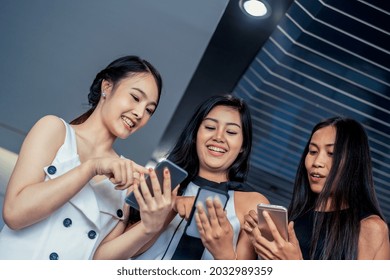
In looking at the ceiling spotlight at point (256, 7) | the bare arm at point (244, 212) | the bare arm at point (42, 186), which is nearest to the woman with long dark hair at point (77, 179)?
the bare arm at point (42, 186)

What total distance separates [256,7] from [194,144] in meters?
1.14

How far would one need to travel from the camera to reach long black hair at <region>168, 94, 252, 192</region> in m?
1.88

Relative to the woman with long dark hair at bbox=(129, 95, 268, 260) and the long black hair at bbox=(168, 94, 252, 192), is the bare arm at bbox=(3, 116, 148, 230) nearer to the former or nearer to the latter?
the woman with long dark hair at bbox=(129, 95, 268, 260)

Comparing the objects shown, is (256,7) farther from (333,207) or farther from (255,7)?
(333,207)

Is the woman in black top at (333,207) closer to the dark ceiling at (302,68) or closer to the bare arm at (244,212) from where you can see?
the bare arm at (244,212)

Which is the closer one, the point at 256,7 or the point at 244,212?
the point at 244,212

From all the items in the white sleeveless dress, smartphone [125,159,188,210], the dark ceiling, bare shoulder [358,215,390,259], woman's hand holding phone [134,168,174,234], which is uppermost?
the dark ceiling

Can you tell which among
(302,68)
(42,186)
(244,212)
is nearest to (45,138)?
(42,186)

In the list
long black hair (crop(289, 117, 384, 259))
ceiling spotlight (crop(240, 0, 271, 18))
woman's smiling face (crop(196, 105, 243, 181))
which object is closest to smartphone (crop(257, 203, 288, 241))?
long black hair (crop(289, 117, 384, 259))

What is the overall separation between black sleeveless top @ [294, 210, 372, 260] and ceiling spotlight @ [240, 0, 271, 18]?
131 centimetres

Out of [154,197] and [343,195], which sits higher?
[343,195]

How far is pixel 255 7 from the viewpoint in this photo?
2701 millimetres

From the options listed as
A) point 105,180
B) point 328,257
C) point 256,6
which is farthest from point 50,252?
point 256,6

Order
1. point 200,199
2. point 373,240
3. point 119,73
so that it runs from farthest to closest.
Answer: point 119,73 < point 373,240 < point 200,199
